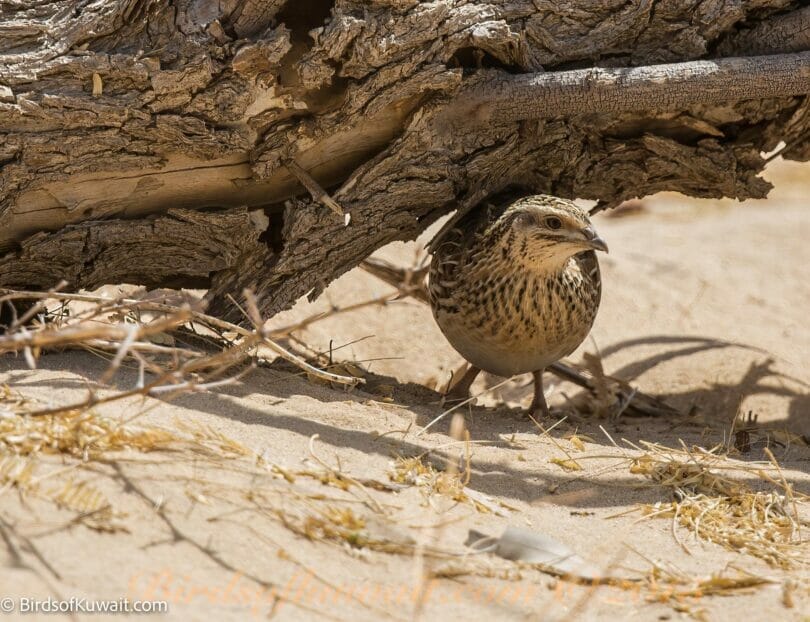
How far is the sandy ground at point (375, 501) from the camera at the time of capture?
8.86ft

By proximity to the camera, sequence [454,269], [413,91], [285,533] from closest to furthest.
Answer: [285,533] → [413,91] → [454,269]

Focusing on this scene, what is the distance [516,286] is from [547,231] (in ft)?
1.22

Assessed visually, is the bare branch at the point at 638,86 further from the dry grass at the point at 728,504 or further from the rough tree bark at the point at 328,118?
the dry grass at the point at 728,504

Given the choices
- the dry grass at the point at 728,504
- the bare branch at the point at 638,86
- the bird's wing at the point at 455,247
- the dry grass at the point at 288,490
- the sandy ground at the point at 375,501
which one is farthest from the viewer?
the bird's wing at the point at 455,247

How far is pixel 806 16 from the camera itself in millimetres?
4910

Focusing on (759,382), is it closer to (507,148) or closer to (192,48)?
(507,148)

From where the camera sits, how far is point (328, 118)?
15.0ft

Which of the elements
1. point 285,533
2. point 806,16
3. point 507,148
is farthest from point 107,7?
point 806,16

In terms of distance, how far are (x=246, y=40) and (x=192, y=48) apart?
0.23 meters

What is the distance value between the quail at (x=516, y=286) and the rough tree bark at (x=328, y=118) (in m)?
0.28

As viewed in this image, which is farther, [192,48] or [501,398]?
[501,398]

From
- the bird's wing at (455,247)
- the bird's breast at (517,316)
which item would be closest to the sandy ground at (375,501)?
the bird's breast at (517,316)

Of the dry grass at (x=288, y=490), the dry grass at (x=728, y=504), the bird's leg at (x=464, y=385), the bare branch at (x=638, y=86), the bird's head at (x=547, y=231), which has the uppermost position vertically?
the bare branch at (x=638, y=86)

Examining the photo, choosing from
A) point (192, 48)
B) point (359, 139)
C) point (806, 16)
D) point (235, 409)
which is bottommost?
point (235, 409)
